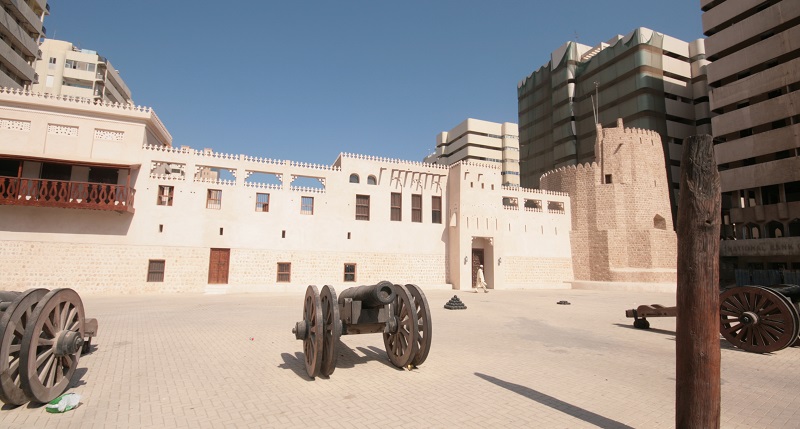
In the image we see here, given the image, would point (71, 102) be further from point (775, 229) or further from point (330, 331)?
point (775, 229)

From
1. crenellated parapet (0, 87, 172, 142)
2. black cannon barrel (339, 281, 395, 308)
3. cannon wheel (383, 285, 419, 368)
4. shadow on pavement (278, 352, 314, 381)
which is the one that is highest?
crenellated parapet (0, 87, 172, 142)

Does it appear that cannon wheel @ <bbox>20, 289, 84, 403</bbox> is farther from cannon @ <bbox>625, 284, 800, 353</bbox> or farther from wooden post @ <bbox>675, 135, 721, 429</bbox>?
cannon @ <bbox>625, 284, 800, 353</bbox>

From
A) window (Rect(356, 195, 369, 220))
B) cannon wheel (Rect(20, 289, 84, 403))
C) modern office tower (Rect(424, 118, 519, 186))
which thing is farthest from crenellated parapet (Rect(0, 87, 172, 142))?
modern office tower (Rect(424, 118, 519, 186))

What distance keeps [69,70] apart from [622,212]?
57856mm

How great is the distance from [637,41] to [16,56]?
174ft

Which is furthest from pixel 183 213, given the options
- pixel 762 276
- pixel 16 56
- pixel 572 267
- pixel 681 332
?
pixel 762 276

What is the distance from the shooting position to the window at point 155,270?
60.4 feet

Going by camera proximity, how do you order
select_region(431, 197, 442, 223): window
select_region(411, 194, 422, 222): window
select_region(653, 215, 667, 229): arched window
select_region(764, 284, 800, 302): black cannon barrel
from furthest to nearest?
select_region(653, 215, 667, 229): arched window
select_region(431, 197, 442, 223): window
select_region(411, 194, 422, 222): window
select_region(764, 284, 800, 302): black cannon barrel

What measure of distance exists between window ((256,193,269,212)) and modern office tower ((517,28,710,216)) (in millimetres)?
30307

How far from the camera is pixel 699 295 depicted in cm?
345

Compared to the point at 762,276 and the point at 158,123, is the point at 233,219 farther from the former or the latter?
the point at 762,276

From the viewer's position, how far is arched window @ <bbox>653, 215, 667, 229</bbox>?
26750 mm

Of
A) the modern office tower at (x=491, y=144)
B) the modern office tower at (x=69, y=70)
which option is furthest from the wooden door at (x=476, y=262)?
the modern office tower at (x=69, y=70)

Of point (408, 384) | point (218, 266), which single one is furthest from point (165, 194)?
point (408, 384)
